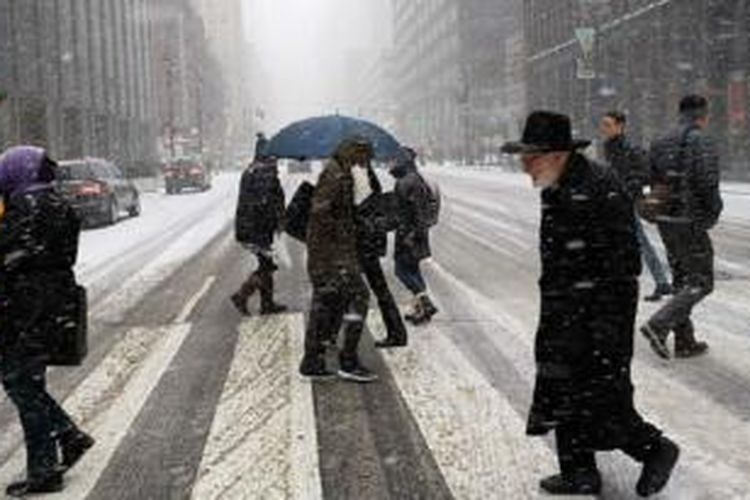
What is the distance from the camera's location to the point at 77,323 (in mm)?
5988

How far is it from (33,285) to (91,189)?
23195 mm

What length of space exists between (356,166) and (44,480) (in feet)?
11.9

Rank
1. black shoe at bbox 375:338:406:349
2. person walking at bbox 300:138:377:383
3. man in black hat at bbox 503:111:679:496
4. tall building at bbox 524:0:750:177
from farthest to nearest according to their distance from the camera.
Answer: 1. tall building at bbox 524:0:750:177
2. black shoe at bbox 375:338:406:349
3. person walking at bbox 300:138:377:383
4. man in black hat at bbox 503:111:679:496

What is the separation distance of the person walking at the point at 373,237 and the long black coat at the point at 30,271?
3.21 metres

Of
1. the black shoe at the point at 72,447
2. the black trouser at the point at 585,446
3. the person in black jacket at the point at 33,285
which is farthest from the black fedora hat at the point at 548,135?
the black shoe at the point at 72,447

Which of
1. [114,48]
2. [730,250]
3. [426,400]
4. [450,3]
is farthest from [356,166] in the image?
[450,3]

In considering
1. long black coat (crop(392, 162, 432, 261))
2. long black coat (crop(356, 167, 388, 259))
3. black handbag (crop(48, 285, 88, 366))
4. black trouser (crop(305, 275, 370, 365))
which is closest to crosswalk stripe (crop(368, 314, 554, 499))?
black trouser (crop(305, 275, 370, 365))

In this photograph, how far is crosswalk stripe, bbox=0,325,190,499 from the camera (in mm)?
6379

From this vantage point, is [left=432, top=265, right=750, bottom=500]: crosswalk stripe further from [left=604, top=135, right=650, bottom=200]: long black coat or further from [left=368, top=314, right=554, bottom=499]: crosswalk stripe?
[left=604, top=135, right=650, bottom=200]: long black coat

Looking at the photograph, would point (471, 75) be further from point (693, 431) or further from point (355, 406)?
point (693, 431)

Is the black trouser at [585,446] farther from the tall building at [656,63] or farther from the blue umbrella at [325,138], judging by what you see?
the tall building at [656,63]

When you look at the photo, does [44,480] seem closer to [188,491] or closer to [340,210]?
[188,491]

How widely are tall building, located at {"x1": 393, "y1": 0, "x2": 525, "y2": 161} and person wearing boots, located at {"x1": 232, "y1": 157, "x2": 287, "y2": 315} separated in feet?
280

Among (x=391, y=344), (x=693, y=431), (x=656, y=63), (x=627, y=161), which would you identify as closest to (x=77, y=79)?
(x=656, y=63)
